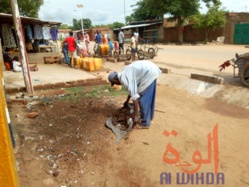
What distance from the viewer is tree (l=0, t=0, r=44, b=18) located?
655 inches

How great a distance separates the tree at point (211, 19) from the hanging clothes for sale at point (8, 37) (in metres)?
18.5

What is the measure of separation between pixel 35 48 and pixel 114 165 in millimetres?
12377

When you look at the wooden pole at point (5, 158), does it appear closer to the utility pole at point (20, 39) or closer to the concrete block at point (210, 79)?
the utility pole at point (20, 39)

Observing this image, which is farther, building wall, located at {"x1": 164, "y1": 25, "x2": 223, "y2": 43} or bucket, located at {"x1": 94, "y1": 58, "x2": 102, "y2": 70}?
building wall, located at {"x1": 164, "y1": 25, "x2": 223, "y2": 43}

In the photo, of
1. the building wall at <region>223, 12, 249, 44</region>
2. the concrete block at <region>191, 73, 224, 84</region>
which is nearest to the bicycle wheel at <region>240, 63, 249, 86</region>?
the concrete block at <region>191, 73, 224, 84</region>

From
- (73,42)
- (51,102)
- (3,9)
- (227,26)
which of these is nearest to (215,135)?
(51,102)

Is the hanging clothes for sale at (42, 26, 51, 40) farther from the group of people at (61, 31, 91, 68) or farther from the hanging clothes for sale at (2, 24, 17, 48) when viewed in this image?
the group of people at (61, 31, 91, 68)

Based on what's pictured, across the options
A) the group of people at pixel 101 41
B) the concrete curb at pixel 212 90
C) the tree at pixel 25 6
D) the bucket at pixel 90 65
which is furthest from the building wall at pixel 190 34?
the concrete curb at pixel 212 90

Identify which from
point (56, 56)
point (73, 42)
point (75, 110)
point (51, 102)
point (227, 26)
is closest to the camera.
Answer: point (75, 110)

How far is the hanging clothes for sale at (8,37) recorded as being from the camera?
11.7 m

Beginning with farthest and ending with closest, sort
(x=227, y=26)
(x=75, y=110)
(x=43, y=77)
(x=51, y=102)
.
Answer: (x=227, y=26) < (x=43, y=77) < (x=51, y=102) < (x=75, y=110)

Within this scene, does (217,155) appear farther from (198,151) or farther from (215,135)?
(215,135)

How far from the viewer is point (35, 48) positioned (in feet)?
44.2

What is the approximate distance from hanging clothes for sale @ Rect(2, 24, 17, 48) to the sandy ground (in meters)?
8.60
